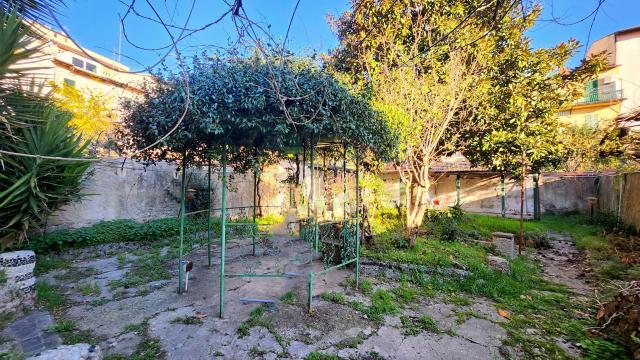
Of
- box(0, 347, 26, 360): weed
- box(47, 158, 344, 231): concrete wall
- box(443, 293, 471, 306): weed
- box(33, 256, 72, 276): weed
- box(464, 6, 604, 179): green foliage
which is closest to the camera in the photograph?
box(0, 347, 26, 360): weed

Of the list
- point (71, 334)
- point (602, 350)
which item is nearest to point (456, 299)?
point (602, 350)

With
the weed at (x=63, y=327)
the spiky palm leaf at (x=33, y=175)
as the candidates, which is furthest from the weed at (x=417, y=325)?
the spiky palm leaf at (x=33, y=175)

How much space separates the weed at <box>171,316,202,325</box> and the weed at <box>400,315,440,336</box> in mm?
2179

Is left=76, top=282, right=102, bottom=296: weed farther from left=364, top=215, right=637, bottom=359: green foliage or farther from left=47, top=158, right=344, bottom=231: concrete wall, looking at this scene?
left=364, top=215, right=637, bottom=359: green foliage

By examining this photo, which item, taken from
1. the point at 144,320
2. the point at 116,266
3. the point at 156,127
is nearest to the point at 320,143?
the point at 156,127

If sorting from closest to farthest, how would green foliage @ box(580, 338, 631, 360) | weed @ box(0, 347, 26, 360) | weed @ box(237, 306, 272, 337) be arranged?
weed @ box(0, 347, 26, 360) → green foliage @ box(580, 338, 631, 360) → weed @ box(237, 306, 272, 337)

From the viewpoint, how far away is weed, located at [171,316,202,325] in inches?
118

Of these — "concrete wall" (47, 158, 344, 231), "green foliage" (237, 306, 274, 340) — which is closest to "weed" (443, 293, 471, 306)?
"green foliage" (237, 306, 274, 340)

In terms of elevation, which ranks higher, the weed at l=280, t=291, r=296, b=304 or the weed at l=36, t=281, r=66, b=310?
the weed at l=280, t=291, r=296, b=304

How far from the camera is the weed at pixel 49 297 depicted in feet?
11.5

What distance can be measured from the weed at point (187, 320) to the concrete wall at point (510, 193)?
→ 8.50m

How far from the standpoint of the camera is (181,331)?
2836 mm

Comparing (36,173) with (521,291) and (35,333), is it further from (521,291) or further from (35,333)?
(521,291)

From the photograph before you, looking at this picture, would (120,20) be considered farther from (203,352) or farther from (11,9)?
(203,352)
